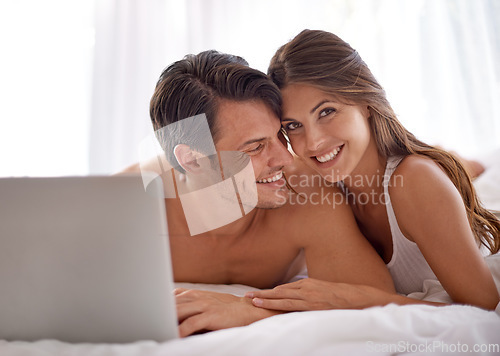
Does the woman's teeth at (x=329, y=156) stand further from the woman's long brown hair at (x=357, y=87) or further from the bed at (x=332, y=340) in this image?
the bed at (x=332, y=340)

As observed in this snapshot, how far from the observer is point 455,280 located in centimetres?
112

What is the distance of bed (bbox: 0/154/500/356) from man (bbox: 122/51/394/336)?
38 centimetres

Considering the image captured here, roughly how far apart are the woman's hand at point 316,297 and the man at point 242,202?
108 millimetres

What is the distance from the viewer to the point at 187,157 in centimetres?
148

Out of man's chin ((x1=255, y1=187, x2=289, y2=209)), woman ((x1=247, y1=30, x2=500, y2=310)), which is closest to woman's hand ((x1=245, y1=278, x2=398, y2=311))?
woman ((x1=247, y1=30, x2=500, y2=310))

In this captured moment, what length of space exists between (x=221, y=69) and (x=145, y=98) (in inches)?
74.4

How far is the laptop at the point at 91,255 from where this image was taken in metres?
0.75

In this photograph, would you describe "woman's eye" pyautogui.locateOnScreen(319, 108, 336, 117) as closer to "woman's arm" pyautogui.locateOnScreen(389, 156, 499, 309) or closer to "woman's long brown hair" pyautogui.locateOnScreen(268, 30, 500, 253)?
"woman's long brown hair" pyautogui.locateOnScreen(268, 30, 500, 253)

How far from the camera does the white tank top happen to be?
1.33 m

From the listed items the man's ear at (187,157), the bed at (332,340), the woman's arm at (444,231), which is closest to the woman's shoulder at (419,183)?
the woman's arm at (444,231)

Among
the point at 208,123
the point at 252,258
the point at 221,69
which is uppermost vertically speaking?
the point at 221,69

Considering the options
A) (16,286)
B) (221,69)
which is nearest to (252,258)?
(221,69)

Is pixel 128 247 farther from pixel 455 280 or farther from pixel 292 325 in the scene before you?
pixel 455 280

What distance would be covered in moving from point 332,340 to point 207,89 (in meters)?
0.85
